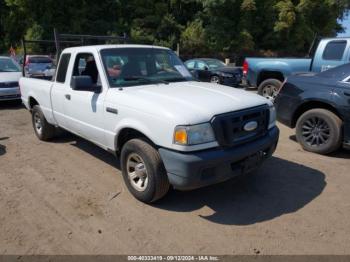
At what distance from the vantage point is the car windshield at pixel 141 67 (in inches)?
180

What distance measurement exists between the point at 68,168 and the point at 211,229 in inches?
106

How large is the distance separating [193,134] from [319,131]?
3241 mm

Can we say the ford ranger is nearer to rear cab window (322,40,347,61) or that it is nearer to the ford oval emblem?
rear cab window (322,40,347,61)

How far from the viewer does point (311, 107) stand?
6.09 meters

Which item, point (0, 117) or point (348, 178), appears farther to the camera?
point (0, 117)

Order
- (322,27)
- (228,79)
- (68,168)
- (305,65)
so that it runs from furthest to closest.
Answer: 1. (322,27)
2. (228,79)
3. (305,65)
4. (68,168)

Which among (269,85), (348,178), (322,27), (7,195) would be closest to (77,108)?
(7,195)

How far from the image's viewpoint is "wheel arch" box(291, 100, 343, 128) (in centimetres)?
570

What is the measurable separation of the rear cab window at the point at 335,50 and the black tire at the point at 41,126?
6.68 metres

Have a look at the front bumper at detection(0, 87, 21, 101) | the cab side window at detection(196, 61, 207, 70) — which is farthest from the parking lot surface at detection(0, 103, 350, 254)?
the cab side window at detection(196, 61, 207, 70)

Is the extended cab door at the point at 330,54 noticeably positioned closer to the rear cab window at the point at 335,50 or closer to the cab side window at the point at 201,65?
the rear cab window at the point at 335,50

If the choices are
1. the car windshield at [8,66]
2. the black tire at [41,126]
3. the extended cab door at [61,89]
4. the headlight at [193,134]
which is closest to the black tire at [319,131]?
the headlight at [193,134]

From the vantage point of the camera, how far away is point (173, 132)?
3494 millimetres

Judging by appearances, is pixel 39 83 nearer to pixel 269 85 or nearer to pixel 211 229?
pixel 211 229
